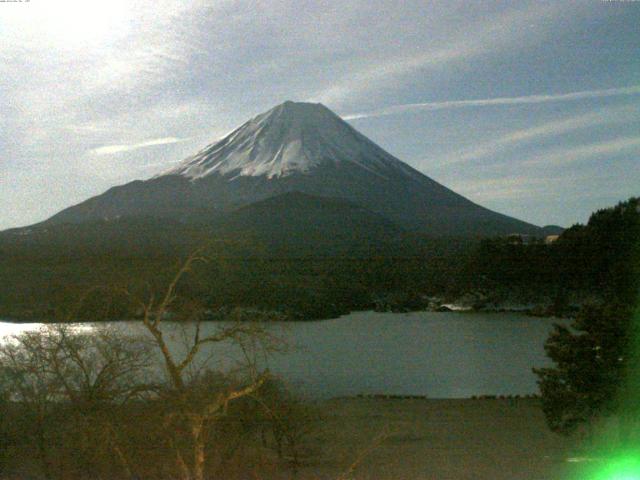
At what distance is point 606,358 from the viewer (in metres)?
8.58

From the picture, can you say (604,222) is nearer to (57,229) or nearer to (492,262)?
(492,262)

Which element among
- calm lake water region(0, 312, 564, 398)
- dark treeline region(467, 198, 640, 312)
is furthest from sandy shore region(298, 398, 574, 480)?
dark treeline region(467, 198, 640, 312)

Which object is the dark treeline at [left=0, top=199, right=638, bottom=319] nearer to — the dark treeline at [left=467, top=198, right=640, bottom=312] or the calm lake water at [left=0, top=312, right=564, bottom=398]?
the dark treeline at [left=467, top=198, right=640, bottom=312]

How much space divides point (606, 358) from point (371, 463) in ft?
10.8

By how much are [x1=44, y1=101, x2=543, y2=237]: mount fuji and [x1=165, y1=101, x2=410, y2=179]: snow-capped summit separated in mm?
87

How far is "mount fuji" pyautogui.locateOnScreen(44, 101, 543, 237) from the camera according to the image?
41.7 m

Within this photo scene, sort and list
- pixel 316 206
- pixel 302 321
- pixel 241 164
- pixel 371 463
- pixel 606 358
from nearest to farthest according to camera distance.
Answer: pixel 606 358 → pixel 371 463 → pixel 302 321 → pixel 316 206 → pixel 241 164

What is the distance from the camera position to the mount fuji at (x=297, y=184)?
4167 centimetres

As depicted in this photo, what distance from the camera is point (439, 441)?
11062 mm

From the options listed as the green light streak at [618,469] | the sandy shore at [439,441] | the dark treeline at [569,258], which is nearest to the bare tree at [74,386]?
the sandy shore at [439,441]

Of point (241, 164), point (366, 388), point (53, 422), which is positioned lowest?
point (366, 388)

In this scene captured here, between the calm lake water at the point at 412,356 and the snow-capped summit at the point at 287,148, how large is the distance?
29351 mm

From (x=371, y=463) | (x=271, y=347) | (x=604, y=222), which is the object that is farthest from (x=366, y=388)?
(x=604, y=222)

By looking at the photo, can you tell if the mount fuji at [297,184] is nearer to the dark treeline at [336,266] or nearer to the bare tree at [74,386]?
the dark treeline at [336,266]
